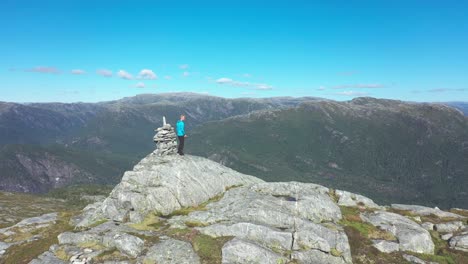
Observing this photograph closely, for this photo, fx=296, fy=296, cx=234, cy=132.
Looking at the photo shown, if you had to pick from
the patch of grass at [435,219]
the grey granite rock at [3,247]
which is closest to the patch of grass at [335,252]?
the patch of grass at [435,219]

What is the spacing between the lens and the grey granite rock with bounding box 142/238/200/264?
25452 mm

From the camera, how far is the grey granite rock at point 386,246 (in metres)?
30.7

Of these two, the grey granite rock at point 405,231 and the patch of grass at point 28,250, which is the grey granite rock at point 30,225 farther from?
the grey granite rock at point 405,231

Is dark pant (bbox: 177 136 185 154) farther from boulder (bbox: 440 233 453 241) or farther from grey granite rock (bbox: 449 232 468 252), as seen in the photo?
grey granite rock (bbox: 449 232 468 252)

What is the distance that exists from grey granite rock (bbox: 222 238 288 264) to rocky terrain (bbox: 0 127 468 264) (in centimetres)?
9

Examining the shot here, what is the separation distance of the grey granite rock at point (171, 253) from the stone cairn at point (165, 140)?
61.5ft

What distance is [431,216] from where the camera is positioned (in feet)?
143

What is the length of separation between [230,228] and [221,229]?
0.92m

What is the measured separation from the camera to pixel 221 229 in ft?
98.9

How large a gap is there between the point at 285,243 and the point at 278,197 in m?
9.05

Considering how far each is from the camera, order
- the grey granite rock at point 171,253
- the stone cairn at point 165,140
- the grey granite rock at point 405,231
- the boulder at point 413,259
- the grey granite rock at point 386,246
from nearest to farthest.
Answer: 1. the grey granite rock at point 171,253
2. the boulder at point 413,259
3. the grey granite rock at point 386,246
4. the grey granite rock at point 405,231
5. the stone cairn at point 165,140

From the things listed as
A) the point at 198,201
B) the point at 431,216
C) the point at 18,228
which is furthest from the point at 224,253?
the point at 431,216

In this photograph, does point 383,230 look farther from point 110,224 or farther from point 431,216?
point 110,224

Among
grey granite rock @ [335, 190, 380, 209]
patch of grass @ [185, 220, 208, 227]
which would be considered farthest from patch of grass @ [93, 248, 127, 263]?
grey granite rock @ [335, 190, 380, 209]
